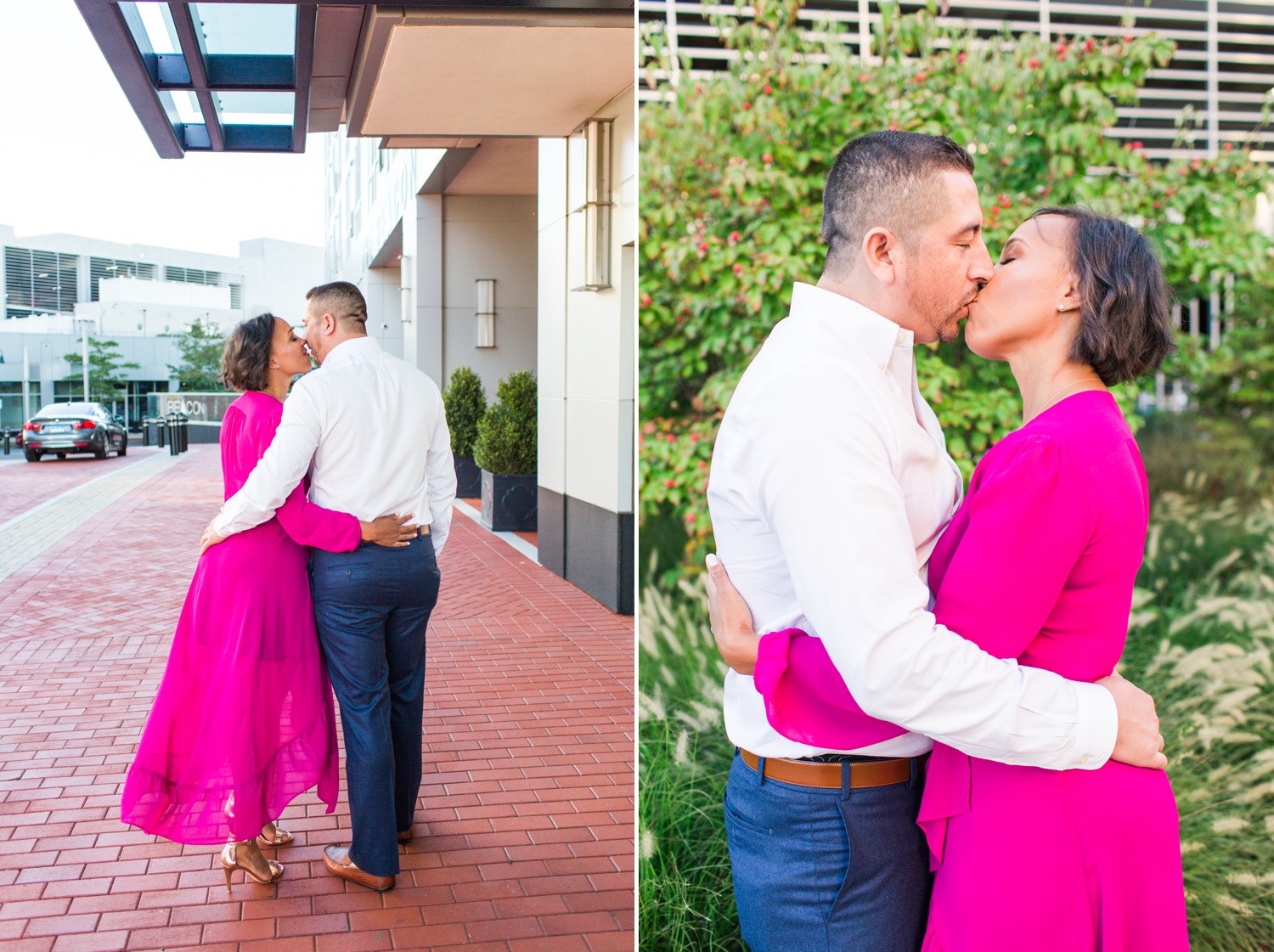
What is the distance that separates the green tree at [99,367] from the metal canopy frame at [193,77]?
5350 centimetres

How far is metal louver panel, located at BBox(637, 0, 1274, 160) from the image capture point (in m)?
4.66

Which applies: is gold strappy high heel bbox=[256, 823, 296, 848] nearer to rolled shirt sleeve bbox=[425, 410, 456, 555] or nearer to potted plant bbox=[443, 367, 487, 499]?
rolled shirt sleeve bbox=[425, 410, 456, 555]

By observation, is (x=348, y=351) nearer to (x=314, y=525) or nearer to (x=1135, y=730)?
(x=314, y=525)

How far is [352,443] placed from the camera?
3.79 meters

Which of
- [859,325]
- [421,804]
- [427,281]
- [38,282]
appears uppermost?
[38,282]

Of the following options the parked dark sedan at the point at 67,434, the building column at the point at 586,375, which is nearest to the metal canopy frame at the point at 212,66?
the building column at the point at 586,375

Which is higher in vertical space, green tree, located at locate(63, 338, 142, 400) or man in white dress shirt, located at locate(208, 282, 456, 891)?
green tree, located at locate(63, 338, 142, 400)

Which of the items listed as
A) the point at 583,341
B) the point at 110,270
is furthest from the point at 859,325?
the point at 110,270

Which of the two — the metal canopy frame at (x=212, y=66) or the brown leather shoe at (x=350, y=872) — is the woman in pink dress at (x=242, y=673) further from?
the metal canopy frame at (x=212, y=66)

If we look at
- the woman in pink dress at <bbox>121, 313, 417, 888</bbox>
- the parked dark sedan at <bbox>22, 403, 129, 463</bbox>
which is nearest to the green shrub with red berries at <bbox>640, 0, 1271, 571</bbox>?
the woman in pink dress at <bbox>121, 313, 417, 888</bbox>

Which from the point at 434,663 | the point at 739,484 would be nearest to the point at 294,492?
the point at 739,484

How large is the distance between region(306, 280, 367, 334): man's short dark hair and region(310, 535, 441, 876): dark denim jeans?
0.84m

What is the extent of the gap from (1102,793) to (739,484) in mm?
703

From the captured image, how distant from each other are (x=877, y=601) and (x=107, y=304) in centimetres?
8057
